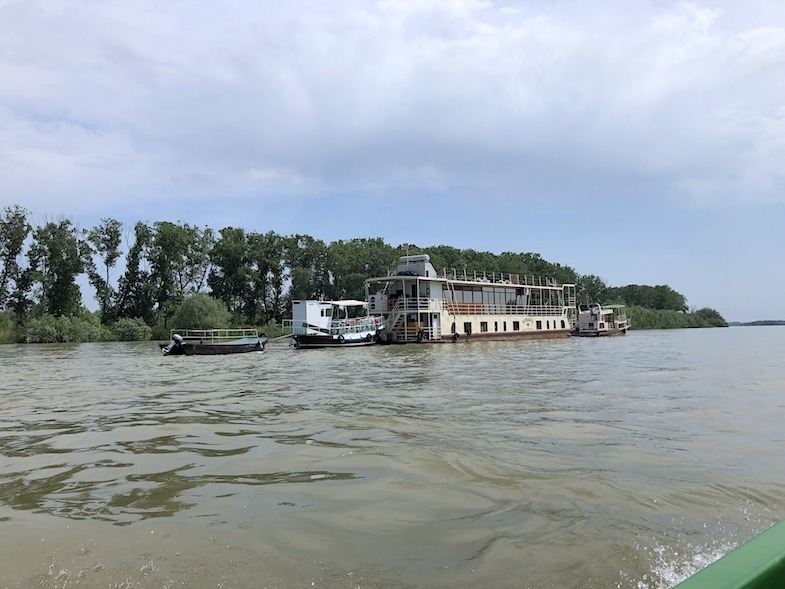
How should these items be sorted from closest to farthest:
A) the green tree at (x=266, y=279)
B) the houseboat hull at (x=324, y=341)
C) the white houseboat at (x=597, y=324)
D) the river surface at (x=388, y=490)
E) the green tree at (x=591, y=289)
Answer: the river surface at (x=388, y=490)
the houseboat hull at (x=324, y=341)
the white houseboat at (x=597, y=324)
the green tree at (x=266, y=279)
the green tree at (x=591, y=289)

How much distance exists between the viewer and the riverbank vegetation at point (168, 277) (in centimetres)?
5850

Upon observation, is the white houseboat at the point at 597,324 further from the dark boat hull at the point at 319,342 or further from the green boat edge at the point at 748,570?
the green boat edge at the point at 748,570

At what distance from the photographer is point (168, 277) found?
67.2 meters

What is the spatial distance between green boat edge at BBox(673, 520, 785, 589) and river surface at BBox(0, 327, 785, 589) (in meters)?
2.21

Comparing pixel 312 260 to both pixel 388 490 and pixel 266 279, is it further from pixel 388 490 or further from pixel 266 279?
pixel 388 490

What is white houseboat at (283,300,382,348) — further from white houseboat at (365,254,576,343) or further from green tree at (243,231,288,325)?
green tree at (243,231,288,325)

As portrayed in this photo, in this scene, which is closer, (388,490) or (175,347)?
(388,490)

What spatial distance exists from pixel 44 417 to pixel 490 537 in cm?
982

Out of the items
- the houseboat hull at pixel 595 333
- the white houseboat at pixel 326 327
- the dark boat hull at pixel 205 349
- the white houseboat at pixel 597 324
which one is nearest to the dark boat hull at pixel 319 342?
the white houseboat at pixel 326 327

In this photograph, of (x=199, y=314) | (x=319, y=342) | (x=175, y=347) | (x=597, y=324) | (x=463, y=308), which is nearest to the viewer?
(x=175, y=347)

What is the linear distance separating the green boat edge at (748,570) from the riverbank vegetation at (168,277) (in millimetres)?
59034

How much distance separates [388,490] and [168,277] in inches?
2642

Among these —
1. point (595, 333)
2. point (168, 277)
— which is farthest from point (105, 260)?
point (595, 333)

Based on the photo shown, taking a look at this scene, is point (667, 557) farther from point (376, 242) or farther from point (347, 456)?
point (376, 242)
